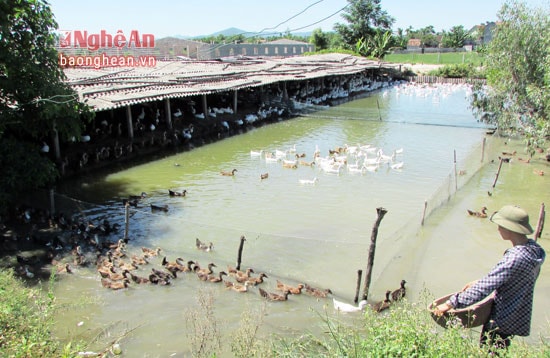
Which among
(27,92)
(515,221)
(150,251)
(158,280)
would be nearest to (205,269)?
(158,280)

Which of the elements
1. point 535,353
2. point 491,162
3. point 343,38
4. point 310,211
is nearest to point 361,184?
point 310,211

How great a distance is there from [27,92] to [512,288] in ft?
38.3

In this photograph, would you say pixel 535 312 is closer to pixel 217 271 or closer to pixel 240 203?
pixel 217 271

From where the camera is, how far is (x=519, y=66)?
17.1m

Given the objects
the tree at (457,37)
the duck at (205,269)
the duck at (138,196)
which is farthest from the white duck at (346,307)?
the tree at (457,37)

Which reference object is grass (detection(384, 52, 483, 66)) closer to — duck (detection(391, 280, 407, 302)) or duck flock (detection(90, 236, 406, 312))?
duck flock (detection(90, 236, 406, 312))

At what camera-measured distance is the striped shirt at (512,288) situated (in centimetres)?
446

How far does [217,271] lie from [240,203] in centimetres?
489

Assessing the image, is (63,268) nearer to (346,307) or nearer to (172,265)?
(172,265)

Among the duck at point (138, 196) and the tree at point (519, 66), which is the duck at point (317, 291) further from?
the tree at point (519, 66)

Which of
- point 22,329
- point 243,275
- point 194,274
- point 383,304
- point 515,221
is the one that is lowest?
point 194,274

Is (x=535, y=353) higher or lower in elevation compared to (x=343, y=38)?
lower

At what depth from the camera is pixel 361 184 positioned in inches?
677

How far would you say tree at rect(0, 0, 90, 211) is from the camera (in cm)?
1181
